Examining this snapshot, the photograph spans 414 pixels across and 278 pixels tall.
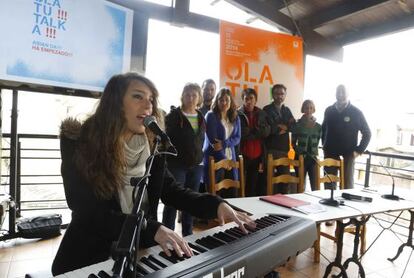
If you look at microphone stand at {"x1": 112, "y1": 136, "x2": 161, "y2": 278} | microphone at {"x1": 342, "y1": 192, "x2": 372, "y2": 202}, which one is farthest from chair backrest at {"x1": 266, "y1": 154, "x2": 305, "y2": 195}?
microphone stand at {"x1": 112, "y1": 136, "x2": 161, "y2": 278}

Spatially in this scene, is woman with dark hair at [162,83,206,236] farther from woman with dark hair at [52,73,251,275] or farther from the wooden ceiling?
the wooden ceiling

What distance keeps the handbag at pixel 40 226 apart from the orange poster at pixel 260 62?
2378 millimetres

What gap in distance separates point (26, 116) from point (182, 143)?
1.55 metres

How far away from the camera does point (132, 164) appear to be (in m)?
1.28

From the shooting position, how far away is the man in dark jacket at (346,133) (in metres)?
3.53

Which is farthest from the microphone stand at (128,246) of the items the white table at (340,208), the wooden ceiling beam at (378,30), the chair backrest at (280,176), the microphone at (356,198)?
the wooden ceiling beam at (378,30)

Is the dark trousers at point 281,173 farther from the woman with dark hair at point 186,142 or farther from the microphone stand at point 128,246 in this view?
the microphone stand at point 128,246

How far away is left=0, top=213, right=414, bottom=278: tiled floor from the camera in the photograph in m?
2.30

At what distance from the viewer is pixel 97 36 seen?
9.16 ft

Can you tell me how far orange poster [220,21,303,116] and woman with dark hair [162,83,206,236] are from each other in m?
0.88

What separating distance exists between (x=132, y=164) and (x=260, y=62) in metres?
3.06

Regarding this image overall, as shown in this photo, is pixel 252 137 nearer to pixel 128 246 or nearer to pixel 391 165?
pixel 391 165

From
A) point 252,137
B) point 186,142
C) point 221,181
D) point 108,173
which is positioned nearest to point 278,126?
point 252,137

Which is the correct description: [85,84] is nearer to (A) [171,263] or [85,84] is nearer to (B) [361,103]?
(A) [171,263]
